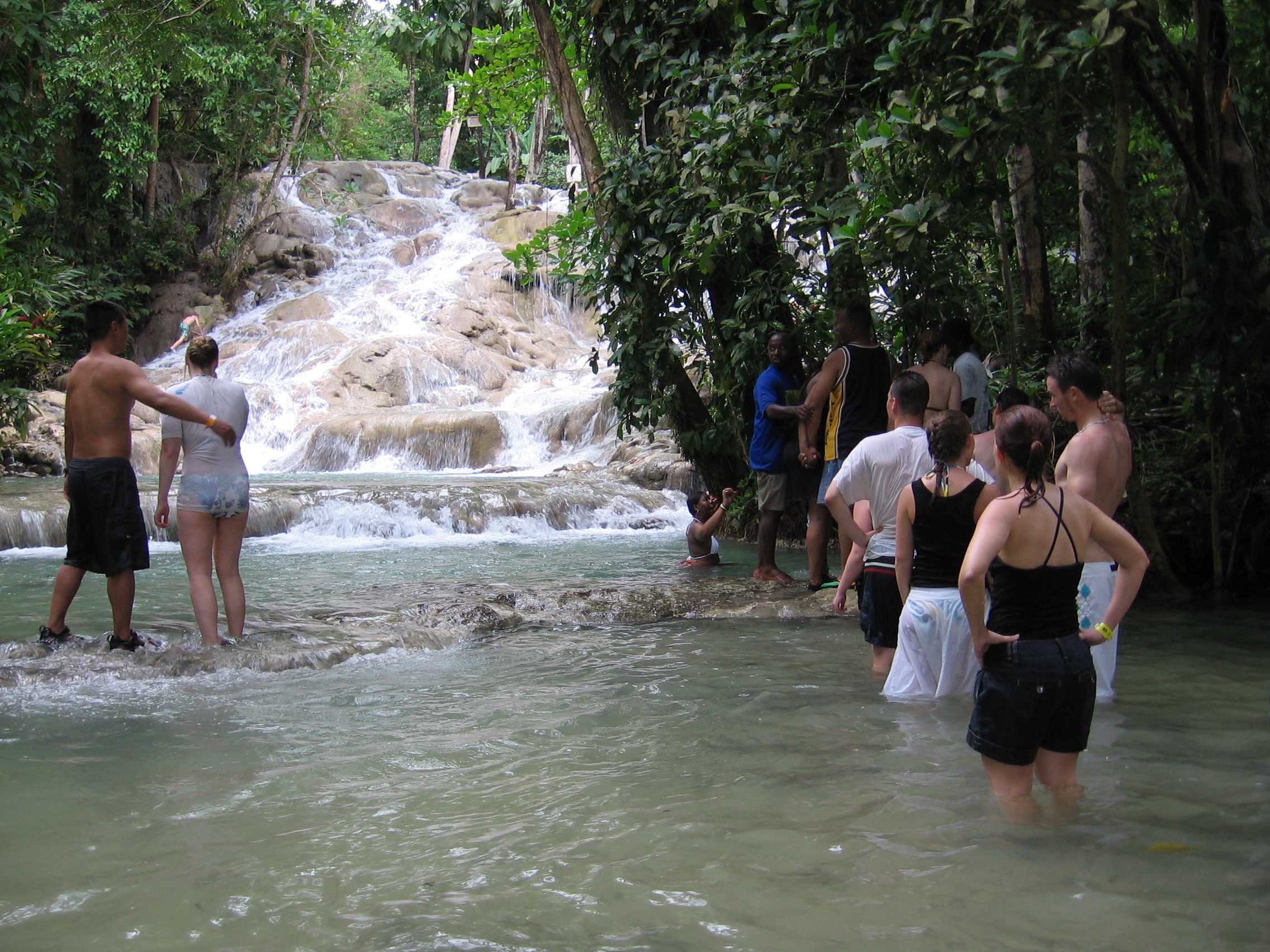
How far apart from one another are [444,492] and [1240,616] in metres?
8.90

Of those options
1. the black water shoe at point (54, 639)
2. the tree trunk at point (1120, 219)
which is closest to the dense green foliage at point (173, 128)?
the black water shoe at point (54, 639)

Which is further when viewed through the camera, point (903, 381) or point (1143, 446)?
point (1143, 446)

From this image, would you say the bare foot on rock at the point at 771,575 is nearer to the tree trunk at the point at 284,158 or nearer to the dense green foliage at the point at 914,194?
the dense green foliage at the point at 914,194

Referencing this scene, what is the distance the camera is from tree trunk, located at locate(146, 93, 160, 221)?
83.6 ft

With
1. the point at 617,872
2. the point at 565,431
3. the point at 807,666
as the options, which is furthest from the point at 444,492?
the point at 617,872

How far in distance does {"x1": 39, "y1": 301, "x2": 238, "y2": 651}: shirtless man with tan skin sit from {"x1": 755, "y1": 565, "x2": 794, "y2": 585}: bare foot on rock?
13.6 ft

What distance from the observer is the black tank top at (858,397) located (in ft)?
22.6

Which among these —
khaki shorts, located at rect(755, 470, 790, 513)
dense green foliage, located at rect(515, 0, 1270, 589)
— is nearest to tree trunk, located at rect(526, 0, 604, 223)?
dense green foliage, located at rect(515, 0, 1270, 589)

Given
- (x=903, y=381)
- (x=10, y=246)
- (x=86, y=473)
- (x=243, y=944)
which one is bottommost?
(x=243, y=944)

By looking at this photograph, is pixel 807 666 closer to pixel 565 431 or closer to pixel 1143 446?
pixel 1143 446

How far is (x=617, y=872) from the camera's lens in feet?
10.6

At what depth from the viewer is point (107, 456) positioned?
589cm

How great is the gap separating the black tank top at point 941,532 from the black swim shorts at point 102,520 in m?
3.89

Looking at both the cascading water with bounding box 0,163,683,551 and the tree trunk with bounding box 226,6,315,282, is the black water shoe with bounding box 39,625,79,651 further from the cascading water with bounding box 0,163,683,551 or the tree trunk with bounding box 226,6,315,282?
the tree trunk with bounding box 226,6,315,282
